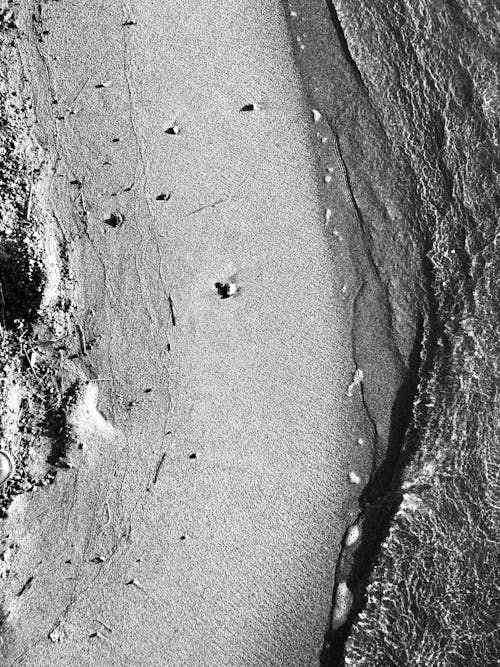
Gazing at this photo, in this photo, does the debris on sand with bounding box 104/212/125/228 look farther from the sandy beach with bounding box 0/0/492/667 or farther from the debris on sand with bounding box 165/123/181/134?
the debris on sand with bounding box 165/123/181/134

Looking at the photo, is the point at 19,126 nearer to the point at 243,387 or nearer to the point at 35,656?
the point at 243,387

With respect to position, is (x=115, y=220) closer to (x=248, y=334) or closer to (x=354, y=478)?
(x=248, y=334)

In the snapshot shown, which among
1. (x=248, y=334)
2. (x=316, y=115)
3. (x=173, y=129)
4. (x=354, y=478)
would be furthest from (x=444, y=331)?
(x=173, y=129)

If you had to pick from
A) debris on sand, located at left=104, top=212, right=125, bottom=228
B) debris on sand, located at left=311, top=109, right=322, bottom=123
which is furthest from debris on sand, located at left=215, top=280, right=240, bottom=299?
debris on sand, located at left=311, top=109, right=322, bottom=123

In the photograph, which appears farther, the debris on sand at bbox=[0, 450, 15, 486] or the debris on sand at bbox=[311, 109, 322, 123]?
the debris on sand at bbox=[311, 109, 322, 123]

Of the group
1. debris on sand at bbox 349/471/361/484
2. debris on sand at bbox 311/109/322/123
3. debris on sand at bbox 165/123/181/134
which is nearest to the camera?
debris on sand at bbox 349/471/361/484

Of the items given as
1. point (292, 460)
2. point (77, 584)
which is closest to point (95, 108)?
point (292, 460)

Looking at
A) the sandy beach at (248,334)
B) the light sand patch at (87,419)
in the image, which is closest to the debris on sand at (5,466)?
the sandy beach at (248,334)
